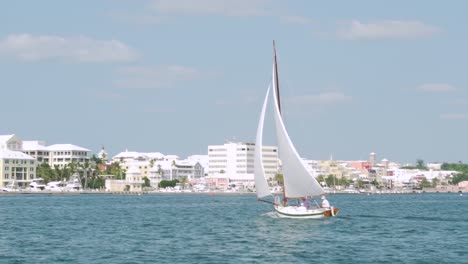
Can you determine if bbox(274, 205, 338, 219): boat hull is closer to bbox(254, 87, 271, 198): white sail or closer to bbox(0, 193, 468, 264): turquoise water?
bbox(0, 193, 468, 264): turquoise water

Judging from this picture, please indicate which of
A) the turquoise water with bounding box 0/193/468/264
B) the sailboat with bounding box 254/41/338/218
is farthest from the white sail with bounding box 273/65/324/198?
the turquoise water with bounding box 0/193/468/264

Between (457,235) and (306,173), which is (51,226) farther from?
(457,235)

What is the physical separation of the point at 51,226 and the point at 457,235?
34.3 meters

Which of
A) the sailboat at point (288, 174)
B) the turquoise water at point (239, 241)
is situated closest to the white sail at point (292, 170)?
the sailboat at point (288, 174)

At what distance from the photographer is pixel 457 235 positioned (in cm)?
6606

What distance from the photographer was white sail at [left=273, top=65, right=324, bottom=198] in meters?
75.8

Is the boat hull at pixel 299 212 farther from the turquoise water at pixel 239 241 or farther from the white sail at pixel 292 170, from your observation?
the white sail at pixel 292 170

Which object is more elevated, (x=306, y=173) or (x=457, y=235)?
(x=306, y=173)

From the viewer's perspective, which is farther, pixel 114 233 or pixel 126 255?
pixel 114 233

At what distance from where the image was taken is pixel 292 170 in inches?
2995

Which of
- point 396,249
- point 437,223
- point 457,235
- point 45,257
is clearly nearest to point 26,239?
point 45,257

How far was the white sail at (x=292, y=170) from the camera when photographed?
75.8 m

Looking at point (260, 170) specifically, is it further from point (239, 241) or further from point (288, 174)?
point (239, 241)

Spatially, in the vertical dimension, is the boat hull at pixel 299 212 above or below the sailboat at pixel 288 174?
below
